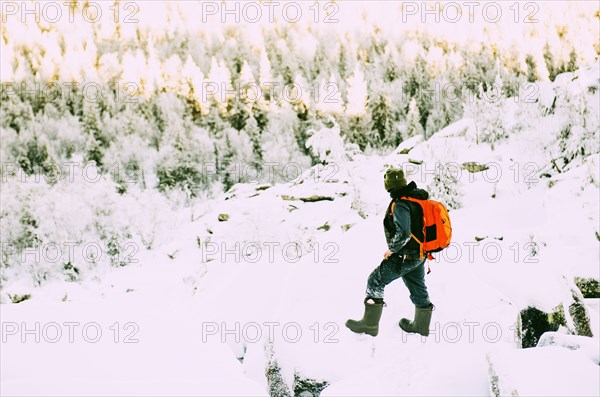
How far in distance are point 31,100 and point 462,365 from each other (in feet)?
256

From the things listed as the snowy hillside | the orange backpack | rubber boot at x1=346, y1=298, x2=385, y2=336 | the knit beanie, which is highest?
the knit beanie

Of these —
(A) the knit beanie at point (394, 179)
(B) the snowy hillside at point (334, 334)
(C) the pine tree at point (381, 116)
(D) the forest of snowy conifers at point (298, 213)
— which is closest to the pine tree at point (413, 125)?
(D) the forest of snowy conifers at point (298, 213)

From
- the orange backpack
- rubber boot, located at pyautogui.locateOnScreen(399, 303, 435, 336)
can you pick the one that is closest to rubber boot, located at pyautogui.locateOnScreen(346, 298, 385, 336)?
rubber boot, located at pyautogui.locateOnScreen(399, 303, 435, 336)

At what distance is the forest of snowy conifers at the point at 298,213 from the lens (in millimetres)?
4781

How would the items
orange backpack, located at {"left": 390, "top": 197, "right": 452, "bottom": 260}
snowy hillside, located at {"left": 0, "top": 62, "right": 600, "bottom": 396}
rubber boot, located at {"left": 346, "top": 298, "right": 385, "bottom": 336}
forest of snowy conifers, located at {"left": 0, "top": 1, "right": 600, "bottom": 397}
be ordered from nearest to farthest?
orange backpack, located at {"left": 390, "top": 197, "right": 452, "bottom": 260}, snowy hillside, located at {"left": 0, "top": 62, "right": 600, "bottom": 396}, rubber boot, located at {"left": 346, "top": 298, "right": 385, "bottom": 336}, forest of snowy conifers, located at {"left": 0, "top": 1, "right": 600, "bottom": 397}

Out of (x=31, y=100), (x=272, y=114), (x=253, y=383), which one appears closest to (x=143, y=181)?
(x=272, y=114)

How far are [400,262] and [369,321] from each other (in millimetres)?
793

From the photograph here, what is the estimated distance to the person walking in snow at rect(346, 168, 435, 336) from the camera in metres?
4.12

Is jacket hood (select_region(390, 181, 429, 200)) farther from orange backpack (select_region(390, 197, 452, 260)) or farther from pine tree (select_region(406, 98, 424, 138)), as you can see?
pine tree (select_region(406, 98, 424, 138))

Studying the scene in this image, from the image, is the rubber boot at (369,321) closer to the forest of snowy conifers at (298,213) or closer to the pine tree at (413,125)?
the forest of snowy conifers at (298,213)

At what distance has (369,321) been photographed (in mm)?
4609

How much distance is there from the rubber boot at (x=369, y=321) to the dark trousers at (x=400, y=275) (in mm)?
83

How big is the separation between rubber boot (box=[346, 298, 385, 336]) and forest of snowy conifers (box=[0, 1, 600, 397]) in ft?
0.69

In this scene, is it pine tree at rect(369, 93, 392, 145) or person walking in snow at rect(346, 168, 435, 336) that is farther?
pine tree at rect(369, 93, 392, 145)
